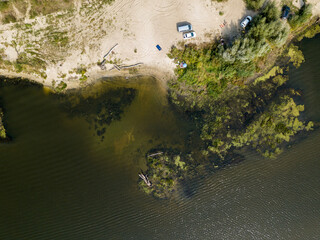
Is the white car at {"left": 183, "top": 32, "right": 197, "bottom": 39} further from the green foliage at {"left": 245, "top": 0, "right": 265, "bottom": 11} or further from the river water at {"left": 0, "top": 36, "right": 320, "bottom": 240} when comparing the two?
the green foliage at {"left": 245, "top": 0, "right": 265, "bottom": 11}

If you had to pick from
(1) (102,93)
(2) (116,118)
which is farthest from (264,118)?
(1) (102,93)

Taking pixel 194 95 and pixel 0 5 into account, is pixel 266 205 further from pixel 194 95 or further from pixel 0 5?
pixel 0 5

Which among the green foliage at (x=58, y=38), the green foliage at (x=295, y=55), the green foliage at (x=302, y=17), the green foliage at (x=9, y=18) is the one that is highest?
the green foliage at (x=9, y=18)

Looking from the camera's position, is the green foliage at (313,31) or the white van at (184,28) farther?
the green foliage at (313,31)

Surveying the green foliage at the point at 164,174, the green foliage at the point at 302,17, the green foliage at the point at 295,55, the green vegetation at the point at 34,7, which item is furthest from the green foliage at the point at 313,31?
the green vegetation at the point at 34,7

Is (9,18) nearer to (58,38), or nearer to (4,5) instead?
(4,5)

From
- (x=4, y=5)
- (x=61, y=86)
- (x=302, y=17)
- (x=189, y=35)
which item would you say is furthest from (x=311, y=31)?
(x=4, y=5)

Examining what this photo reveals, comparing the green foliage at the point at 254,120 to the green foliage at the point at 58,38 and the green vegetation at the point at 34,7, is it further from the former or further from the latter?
the green vegetation at the point at 34,7
